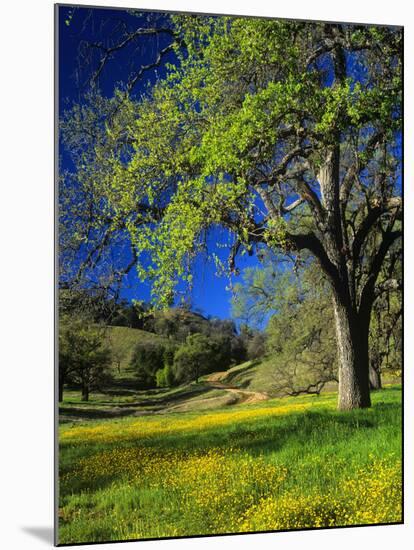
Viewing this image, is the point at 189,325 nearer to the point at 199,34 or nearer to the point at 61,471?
the point at 61,471

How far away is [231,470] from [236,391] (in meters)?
0.58

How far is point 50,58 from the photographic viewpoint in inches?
264

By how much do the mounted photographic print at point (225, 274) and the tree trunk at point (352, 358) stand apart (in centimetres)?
1

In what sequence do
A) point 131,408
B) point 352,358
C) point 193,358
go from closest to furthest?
point 131,408 → point 193,358 → point 352,358

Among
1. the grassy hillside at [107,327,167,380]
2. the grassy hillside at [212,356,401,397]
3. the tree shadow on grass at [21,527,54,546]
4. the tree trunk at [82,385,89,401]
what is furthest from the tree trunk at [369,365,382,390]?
the tree shadow on grass at [21,527,54,546]

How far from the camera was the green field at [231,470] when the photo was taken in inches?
250

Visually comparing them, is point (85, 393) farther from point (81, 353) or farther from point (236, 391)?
point (236, 391)

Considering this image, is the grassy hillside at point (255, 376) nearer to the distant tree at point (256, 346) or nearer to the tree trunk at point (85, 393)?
the distant tree at point (256, 346)

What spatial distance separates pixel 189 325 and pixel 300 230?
118cm


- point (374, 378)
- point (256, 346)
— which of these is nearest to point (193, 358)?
point (256, 346)

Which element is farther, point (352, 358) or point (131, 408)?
point (352, 358)

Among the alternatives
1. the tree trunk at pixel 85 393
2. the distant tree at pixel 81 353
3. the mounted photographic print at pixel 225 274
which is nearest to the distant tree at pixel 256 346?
the mounted photographic print at pixel 225 274

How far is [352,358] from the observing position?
7.31 meters

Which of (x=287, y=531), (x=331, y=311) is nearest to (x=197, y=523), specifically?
(x=287, y=531)
